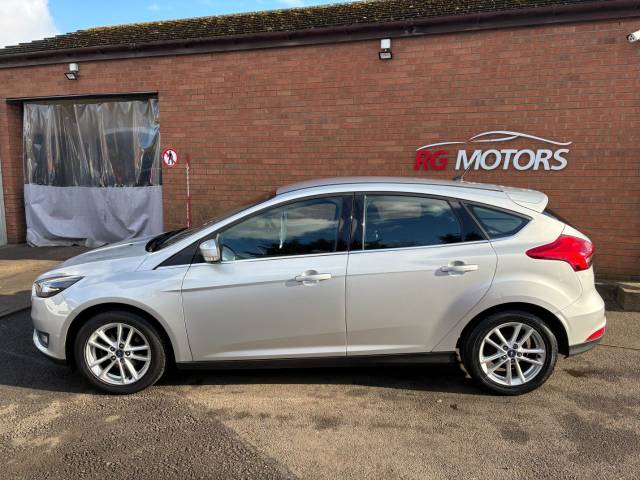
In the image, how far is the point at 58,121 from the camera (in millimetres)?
9719

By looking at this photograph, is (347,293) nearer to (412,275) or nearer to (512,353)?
(412,275)

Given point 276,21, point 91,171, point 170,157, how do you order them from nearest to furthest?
point 170,157 → point 276,21 → point 91,171

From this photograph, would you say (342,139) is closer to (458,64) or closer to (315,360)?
(458,64)

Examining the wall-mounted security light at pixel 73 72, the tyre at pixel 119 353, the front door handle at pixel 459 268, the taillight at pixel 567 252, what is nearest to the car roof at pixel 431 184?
the taillight at pixel 567 252

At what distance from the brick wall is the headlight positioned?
4844mm

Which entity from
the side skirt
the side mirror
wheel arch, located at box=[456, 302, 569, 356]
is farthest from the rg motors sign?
the side mirror

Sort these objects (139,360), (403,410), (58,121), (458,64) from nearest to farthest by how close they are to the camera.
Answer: (403,410)
(139,360)
(458,64)
(58,121)

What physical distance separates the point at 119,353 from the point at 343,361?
5.44 ft

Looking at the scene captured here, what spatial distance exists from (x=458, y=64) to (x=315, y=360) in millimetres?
5377

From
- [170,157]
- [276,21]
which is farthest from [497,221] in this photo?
[276,21]

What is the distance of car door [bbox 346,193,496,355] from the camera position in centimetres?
337

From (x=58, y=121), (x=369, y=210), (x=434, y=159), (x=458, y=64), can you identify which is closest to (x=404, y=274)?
(x=369, y=210)

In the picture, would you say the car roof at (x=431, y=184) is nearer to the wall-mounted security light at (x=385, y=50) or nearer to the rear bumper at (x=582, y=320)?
the rear bumper at (x=582, y=320)

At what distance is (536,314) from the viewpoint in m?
3.46
